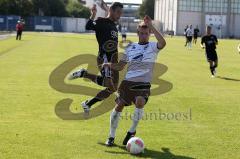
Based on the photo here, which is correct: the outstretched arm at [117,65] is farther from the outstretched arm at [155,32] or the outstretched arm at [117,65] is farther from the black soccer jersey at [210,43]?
the black soccer jersey at [210,43]

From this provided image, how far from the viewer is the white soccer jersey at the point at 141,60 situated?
868 centimetres

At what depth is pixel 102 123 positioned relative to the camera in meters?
10.8

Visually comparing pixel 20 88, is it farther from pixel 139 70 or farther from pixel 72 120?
pixel 139 70

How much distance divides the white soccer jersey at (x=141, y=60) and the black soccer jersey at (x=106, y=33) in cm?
125

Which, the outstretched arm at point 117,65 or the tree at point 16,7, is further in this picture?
the tree at point 16,7

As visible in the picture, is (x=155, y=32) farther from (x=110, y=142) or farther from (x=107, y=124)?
(x=107, y=124)

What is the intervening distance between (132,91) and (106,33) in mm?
1781

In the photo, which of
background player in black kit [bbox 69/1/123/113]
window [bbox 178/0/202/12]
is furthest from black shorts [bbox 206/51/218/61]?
window [bbox 178/0/202/12]

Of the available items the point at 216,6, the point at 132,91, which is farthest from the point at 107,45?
the point at 216,6

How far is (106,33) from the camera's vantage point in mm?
10047

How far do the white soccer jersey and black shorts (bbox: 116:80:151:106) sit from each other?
0.09 metres

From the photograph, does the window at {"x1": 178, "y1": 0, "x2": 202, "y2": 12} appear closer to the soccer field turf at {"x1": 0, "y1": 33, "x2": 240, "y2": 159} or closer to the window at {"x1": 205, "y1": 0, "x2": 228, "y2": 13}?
the window at {"x1": 205, "y1": 0, "x2": 228, "y2": 13}

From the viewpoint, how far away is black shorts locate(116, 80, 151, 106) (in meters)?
8.70

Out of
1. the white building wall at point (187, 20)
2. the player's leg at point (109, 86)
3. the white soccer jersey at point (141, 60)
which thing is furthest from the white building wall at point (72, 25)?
the white soccer jersey at point (141, 60)
